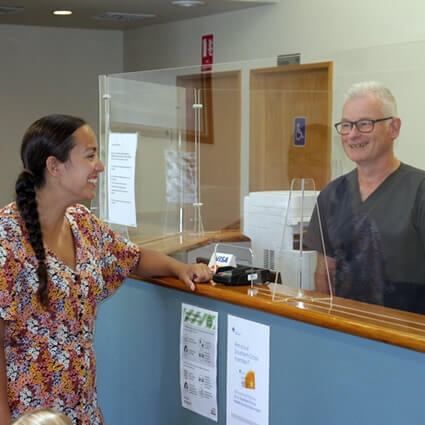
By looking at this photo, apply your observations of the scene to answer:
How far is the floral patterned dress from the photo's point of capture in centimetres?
193

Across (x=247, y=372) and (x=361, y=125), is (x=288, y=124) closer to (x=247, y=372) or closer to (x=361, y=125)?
(x=361, y=125)

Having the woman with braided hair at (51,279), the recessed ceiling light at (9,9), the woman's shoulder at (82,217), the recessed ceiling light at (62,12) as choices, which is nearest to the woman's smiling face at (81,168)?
the woman with braided hair at (51,279)

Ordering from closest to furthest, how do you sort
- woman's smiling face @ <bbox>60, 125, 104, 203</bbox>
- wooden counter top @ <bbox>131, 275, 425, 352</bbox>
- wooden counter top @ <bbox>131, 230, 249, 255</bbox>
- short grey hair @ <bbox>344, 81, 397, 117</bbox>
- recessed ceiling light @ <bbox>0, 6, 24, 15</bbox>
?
wooden counter top @ <bbox>131, 275, 425, 352</bbox>
woman's smiling face @ <bbox>60, 125, 104, 203</bbox>
short grey hair @ <bbox>344, 81, 397, 117</bbox>
wooden counter top @ <bbox>131, 230, 249, 255</bbox>
recessed ceiling light @ <bbox>0, 6, 24, 15</bbox>

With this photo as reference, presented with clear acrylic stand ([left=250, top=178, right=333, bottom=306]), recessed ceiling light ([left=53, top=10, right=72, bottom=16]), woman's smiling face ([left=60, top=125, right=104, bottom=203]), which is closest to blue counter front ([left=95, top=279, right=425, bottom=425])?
clear acrylic stand ([left=250, top=178, right=333, bottom=306])

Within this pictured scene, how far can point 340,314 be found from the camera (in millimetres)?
1917

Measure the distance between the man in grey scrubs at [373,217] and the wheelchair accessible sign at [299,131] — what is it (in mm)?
270

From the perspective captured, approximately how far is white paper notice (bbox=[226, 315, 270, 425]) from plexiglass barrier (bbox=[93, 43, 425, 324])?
5.8 inches

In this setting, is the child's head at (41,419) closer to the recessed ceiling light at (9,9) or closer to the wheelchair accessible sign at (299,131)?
the wheelchair accessible sign at (299,131)

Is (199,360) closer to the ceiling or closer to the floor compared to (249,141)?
closer to the floor

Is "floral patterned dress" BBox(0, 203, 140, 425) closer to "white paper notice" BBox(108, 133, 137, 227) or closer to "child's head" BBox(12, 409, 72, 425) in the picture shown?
"child's head" BBox(12, 409, 72, 425)

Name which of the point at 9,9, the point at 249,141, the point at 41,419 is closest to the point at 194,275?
the point at 249,141

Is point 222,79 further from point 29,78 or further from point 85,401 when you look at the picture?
point 29,78

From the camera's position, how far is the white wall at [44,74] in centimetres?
788

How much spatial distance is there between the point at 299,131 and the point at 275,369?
0.92 metres
